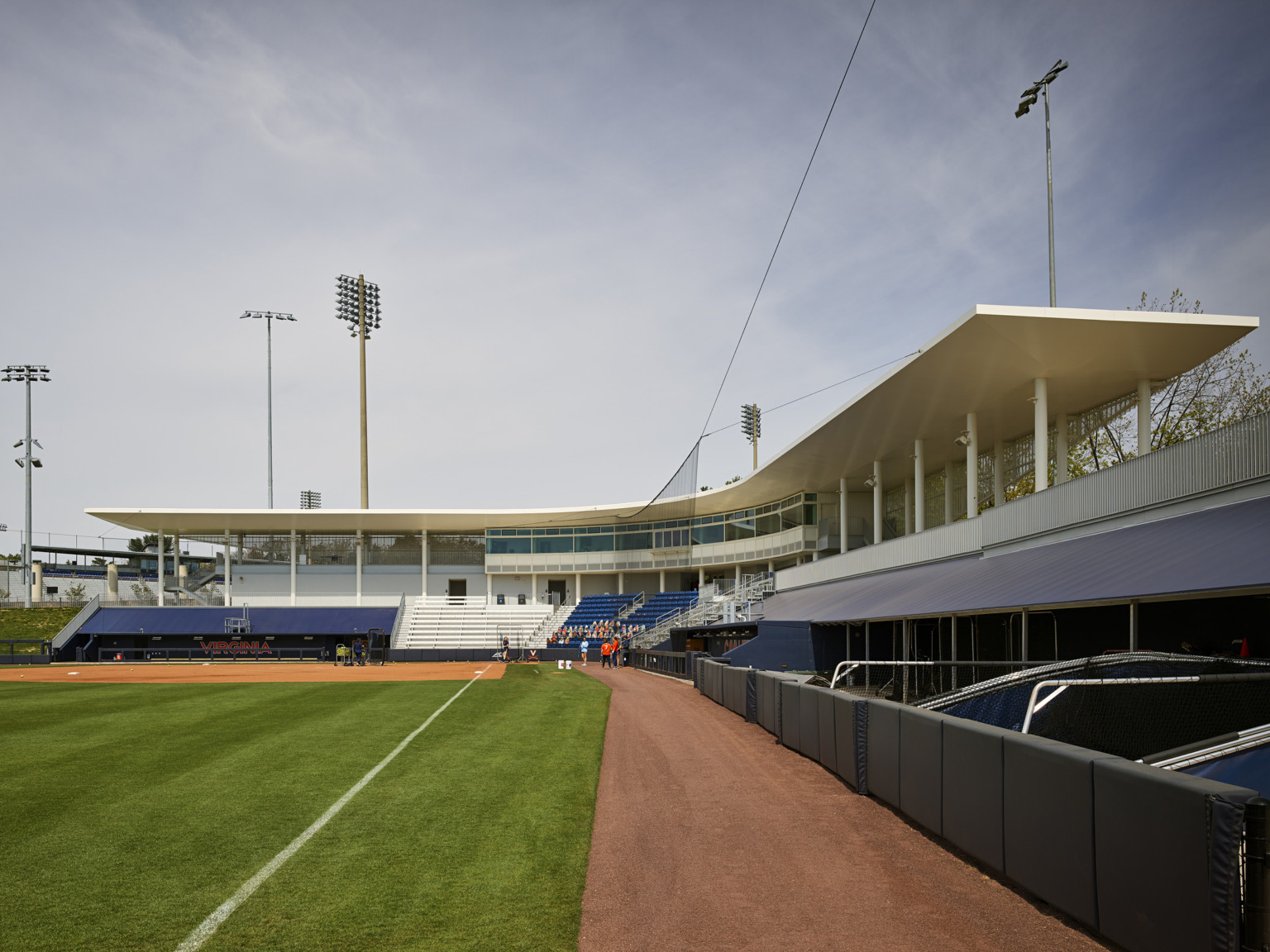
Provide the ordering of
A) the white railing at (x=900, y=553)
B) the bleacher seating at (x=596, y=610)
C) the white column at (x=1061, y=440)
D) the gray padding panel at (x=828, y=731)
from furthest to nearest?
the bleacher seating at (x=596, y=610) → the white column at (x=1061, y=440) → the white railing at (x=900, y=553) → the gray padding panel at (x=828, y=731)

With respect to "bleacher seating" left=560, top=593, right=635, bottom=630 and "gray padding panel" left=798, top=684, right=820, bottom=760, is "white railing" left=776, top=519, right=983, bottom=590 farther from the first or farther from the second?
"bleacher seating" left=560, top=593, right=635, bottom=630

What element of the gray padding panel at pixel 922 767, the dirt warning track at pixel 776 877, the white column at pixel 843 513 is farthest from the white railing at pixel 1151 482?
the white column at pixel 843 513

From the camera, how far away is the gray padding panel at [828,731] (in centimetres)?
1220

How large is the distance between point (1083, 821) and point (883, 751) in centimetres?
435

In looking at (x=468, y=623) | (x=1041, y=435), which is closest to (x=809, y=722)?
(x=1041, y=435)

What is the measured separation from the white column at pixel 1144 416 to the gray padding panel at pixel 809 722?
1368cm

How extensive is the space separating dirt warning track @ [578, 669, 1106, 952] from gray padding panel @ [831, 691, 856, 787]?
0.62 feet

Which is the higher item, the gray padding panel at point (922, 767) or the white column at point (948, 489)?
the white column at point (948, 489)

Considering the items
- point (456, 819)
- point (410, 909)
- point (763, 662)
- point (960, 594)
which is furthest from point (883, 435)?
point (410, 909)

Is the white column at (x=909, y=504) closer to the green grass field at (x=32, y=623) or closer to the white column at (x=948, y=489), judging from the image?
the white column at (x=948, y=489)

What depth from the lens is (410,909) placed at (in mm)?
6473

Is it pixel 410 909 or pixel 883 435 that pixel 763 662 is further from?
pixel 410 909

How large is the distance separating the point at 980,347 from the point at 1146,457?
607cm

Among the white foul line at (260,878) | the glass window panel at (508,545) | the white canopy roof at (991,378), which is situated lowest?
the white foul line at (260,878)
